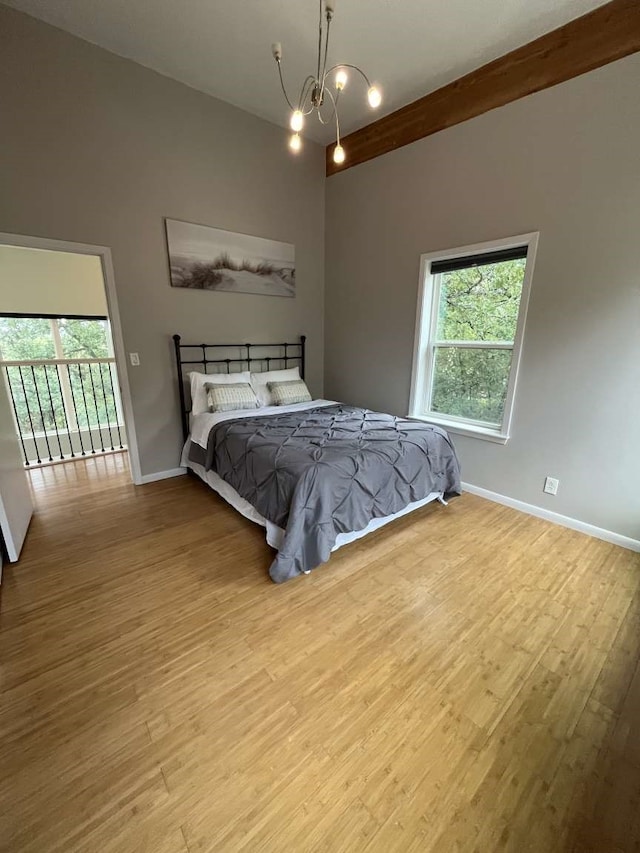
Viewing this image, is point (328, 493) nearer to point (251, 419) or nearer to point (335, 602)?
point (335, 602)

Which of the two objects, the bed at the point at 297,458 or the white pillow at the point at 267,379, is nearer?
the bed at the point at 297,458

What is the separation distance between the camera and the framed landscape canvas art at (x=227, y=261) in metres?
3.27

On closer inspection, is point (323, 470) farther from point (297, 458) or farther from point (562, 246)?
point (562, 246)

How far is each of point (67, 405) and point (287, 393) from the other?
348cm

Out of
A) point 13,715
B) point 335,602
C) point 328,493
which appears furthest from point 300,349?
point 13,715

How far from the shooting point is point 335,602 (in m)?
1.91

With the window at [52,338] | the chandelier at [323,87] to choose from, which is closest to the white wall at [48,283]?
the window at [52,338]

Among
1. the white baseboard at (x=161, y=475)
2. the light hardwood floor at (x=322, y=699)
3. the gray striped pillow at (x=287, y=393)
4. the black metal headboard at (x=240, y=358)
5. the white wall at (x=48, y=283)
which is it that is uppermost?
the white wall at (x=48, y=283)

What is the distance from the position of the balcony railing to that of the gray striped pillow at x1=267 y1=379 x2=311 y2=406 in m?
2.19

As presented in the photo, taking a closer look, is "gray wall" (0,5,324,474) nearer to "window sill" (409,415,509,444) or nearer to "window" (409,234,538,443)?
"window" (409,234,538,443)

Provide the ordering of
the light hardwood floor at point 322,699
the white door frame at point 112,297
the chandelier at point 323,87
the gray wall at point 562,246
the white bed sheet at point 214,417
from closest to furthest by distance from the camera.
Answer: the light hardwood floor at point 322,699 < the chandelier at point 323,87 < the gray wall at point 562,246 < the white door frame at point 112,297 < the white bed sheet at point 214,417

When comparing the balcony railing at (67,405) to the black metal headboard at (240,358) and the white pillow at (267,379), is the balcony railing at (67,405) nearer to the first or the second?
the black metal headboard at (240,358)

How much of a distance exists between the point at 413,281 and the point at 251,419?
2034 millimetres

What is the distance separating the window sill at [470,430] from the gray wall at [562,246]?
83 mm
